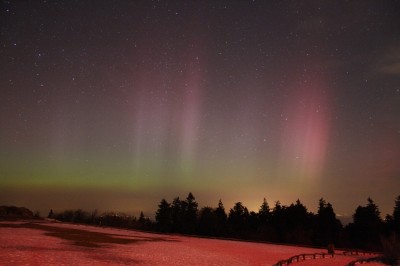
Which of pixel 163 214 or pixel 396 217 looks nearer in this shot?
pixel 396 217

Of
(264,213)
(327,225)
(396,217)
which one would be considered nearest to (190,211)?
(264,213)

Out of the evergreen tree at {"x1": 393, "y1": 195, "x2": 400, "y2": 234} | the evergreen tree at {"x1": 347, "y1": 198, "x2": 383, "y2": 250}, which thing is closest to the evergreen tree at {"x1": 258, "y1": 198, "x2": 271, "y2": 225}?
the evergreen tree at {"x1": 347, "y1": 198, "x2": 383, "y2": 250}

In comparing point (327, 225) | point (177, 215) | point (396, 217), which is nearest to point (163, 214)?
point (177, 215)

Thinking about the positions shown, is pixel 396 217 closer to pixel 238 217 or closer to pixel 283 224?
pixel 283 224

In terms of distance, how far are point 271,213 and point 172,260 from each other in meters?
66.9

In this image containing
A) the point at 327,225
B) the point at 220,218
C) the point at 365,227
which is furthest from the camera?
the point at 220,218

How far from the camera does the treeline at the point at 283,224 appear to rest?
2660 inches

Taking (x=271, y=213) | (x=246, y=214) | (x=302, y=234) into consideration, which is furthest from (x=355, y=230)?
(x=246, y=214)

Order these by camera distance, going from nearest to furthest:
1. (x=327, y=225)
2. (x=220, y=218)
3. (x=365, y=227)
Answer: (x=365, y=227) < (x=327, y=225) < (x=220, y=218)

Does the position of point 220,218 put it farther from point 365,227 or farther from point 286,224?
point 365,227

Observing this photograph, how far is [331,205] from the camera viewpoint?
256 feet

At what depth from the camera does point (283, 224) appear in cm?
7700

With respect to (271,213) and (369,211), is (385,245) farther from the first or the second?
(271,213)

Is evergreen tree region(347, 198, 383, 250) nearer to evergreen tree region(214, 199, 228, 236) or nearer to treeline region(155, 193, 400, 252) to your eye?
treeline region(155, 193, 400, 252)
